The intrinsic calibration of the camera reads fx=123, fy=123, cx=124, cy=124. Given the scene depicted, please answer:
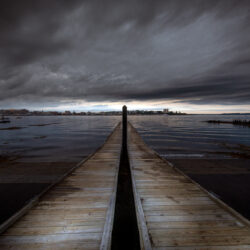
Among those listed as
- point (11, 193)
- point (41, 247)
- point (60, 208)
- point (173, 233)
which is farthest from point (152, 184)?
point (11, 193)

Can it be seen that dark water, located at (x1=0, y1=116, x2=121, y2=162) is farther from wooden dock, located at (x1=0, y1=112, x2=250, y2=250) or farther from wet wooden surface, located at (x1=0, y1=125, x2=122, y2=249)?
wooden dock, located at (x1=0, y1=112, x2=250, y2=250)

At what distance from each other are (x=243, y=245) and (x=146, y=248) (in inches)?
90.2

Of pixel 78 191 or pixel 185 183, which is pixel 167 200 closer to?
pixel 185 183

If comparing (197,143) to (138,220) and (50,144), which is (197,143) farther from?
(50,144)

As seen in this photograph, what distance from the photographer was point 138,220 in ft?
11.3

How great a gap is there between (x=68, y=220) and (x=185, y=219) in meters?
3.39

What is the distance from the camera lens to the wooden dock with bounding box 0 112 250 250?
9.54 feet

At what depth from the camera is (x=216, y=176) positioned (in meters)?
8.77

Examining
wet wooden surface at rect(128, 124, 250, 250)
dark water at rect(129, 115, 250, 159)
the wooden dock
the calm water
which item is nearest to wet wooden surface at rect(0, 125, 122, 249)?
the wooden dock

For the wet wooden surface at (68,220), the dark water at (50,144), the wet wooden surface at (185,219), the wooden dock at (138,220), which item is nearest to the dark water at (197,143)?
the wet wooden surface at (185,219)

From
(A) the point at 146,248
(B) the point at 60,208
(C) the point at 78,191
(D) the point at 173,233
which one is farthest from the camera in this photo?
(C) the point at 78,191

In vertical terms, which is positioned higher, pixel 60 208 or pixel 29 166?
pixel 60 208

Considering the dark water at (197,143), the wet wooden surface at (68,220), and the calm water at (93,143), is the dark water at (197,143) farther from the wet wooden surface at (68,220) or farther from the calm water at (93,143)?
the wet wooden surface at (68,220)

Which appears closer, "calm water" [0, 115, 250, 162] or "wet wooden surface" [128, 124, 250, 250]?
"wet wooden surface" [128, 124, 250, 250]
